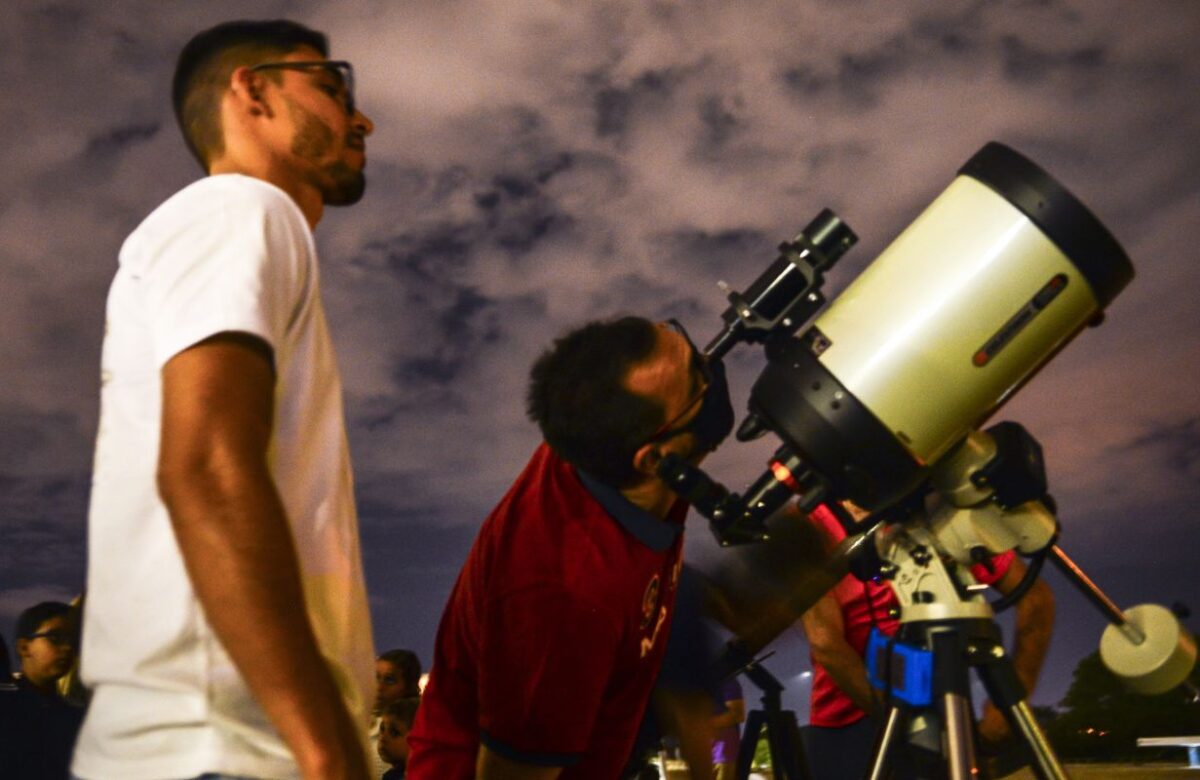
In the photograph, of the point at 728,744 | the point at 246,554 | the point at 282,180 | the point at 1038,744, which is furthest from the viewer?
the point at 728,744

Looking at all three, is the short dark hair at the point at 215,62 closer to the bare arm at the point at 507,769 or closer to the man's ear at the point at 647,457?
the man's ear at the point at 647,457

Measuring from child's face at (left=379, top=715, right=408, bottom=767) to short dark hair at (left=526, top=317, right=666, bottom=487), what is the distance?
281 cm

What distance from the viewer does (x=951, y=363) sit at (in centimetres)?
187

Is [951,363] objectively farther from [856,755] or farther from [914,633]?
[856,755]

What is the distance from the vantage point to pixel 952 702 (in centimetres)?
180

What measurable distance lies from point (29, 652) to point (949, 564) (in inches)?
178

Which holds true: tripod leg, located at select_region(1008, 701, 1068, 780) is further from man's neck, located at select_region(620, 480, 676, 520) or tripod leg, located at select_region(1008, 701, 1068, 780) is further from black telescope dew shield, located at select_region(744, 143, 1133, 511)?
man's neck, located at select_region(620, 480, 676, 520)

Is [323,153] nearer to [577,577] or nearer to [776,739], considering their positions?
[577,577]

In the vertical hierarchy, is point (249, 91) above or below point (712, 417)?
above

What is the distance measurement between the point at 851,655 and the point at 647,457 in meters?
1.22

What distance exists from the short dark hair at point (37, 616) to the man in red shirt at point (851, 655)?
3.62m

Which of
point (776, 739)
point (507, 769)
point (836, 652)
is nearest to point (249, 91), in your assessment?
point (507, 769)

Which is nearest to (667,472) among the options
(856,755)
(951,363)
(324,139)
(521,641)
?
(521,641)

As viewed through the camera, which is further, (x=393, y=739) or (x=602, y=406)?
(x=393, y=739)
